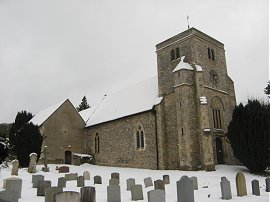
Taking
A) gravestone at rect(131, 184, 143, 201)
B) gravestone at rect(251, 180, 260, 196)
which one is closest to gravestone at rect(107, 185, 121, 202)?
gravestone at rect(131, 184, 143, 201)

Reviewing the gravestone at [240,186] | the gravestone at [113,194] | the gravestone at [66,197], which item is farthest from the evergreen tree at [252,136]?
the gravestone at [66,197]

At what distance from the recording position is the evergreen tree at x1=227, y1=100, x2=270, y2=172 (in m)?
19.6

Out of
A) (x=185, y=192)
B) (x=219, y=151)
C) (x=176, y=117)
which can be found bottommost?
(x=185, y=192)

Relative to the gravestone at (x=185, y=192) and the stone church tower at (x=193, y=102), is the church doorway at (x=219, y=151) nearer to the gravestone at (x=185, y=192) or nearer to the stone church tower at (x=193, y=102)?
the stone church tower at (x=193, y=102)

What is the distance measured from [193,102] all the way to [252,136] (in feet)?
17.4

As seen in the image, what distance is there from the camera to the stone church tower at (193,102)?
72.9 ft

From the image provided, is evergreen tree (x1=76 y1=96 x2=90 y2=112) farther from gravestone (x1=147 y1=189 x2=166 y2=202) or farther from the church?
gravestone (x1=147 y1=189 x2=166 y2=202)

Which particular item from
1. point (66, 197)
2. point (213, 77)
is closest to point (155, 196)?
point (66, 197)

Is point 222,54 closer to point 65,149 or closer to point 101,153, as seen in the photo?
point 101,153

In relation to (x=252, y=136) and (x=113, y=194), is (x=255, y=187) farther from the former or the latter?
(x=252, y=136)

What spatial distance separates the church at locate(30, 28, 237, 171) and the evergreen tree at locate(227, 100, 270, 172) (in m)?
2.06

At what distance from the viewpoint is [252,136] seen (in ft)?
65.5

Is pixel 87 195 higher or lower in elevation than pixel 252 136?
lower

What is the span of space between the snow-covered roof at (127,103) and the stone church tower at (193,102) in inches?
69.5
